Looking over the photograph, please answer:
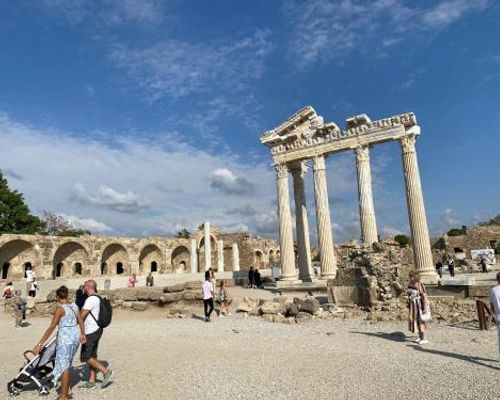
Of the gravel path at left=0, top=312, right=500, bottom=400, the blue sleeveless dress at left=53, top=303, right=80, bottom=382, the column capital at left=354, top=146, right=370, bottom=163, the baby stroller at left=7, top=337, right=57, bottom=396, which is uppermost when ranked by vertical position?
the column capital at left=354, top=146, right=370, bottom=163

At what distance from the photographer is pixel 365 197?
1862cm

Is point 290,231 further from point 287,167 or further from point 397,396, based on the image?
point 397,396

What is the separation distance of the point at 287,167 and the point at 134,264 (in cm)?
2249

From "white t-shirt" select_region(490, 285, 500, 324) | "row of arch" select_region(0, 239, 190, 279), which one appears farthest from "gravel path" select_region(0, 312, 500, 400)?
"row of arch" select_region(0, 239, 190, 279)

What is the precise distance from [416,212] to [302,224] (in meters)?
6.40

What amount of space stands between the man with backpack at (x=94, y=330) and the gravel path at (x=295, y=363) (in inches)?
9.7

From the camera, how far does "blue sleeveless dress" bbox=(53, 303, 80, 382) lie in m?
5.05

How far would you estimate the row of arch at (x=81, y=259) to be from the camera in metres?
31.8

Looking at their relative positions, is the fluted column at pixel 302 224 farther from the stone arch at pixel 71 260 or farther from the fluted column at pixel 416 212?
the stone arch at pixel 71 260

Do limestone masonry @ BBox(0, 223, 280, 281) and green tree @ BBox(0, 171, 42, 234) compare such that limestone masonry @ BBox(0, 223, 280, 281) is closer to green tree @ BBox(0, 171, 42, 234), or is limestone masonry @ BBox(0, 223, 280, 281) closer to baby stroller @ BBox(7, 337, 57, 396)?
green tree @ BBox(0, 171, 42, 234)

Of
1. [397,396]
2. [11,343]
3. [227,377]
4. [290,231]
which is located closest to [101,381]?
[227,377]

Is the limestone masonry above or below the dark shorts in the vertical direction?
above

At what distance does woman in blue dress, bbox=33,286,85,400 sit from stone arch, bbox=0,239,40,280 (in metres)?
30.3

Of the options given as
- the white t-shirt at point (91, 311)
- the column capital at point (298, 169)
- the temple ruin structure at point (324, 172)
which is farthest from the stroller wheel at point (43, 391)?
the column capital at point (298, 169)
